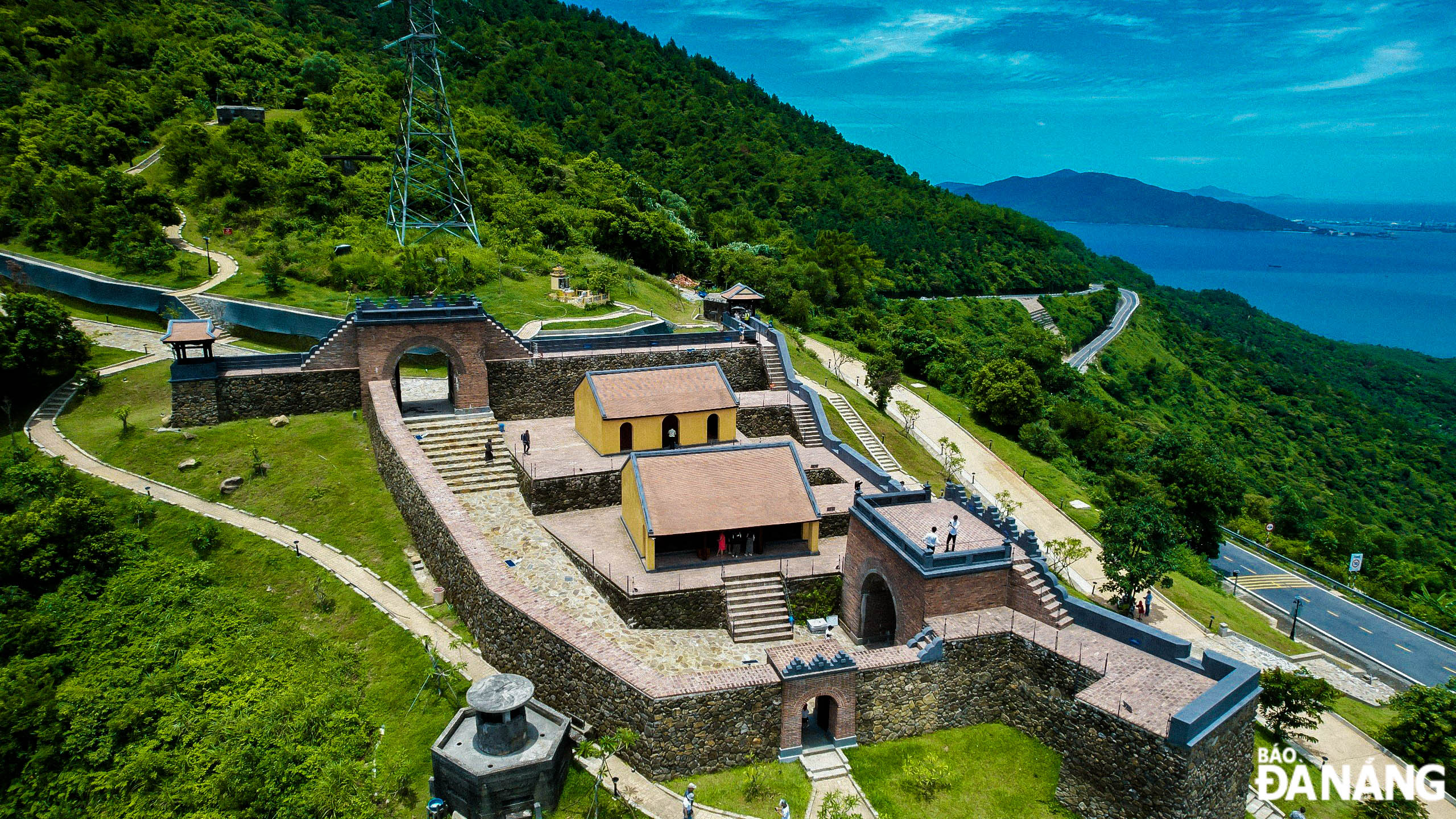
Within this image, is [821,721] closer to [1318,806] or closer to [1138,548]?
[1318,806]

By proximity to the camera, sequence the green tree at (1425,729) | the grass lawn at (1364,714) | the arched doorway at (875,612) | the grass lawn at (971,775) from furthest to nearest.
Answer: the grass lawn at (1364,714) < the arched doorway at (875,612) < the green tree at (1425,729) < the grass lawn at (971,775)

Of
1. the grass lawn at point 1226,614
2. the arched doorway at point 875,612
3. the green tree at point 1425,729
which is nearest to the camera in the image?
the green tree at point 1425,729

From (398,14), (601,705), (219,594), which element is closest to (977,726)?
(601,705)

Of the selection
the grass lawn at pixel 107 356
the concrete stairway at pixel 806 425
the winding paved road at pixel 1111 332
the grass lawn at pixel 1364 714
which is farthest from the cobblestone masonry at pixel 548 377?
the winding paved road at pixel 1111 332

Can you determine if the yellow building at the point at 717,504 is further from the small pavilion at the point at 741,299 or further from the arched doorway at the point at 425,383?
the small pavilion at the point at 741,299

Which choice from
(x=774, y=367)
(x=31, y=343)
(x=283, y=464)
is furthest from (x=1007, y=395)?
(x=31, y=343)

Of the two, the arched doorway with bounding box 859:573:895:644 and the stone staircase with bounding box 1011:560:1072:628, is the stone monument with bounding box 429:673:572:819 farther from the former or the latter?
the stone staircase with bounding box 1011:560:1072:628

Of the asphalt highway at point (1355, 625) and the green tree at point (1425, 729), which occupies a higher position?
the green tree at point (1425, 729)
